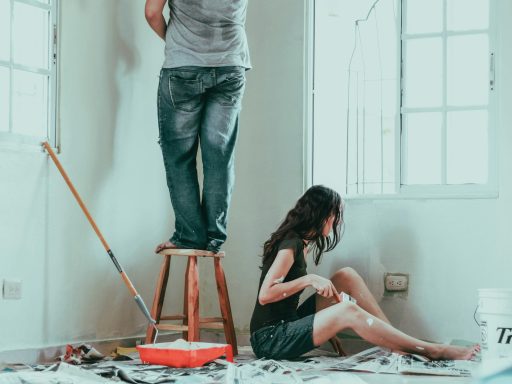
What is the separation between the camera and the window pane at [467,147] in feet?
12.1

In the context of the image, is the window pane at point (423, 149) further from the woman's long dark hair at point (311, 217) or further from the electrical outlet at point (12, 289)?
the electrical outlet at point (12, 289)

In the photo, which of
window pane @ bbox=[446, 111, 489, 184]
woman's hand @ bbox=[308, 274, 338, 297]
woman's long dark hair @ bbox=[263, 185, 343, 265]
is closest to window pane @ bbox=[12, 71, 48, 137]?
woman's long dark hair @ bbox=[263, 185, 343, 265]

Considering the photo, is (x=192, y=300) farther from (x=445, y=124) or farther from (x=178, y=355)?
(x=445, y=124)

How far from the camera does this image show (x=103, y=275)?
353 centimetres

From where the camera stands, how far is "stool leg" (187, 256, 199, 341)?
336cm

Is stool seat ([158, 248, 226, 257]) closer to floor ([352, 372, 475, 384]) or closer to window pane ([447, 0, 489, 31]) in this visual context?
floor ([352, 372, 475, 384])

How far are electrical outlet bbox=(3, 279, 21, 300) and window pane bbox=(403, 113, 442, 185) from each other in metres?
1.89

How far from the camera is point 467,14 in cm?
372

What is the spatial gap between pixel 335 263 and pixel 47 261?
142 cm

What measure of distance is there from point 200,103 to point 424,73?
1.15 meters

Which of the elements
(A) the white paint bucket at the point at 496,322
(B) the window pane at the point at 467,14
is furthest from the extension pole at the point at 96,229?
(B) the window pane at the point at 467,14

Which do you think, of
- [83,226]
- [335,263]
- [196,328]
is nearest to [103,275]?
[83,226]

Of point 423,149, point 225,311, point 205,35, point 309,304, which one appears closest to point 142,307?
point 225,311

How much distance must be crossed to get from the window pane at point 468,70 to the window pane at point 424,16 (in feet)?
0.37
